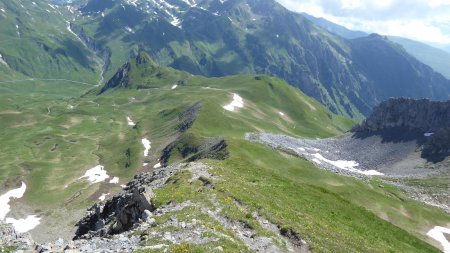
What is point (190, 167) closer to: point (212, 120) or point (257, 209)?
point (257, 209)

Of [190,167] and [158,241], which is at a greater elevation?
[158,241]

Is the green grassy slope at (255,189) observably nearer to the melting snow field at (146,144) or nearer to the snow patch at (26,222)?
the melting snow field at (146,144)

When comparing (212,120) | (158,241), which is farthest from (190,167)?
(212,120)

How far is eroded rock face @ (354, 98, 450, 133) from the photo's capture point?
169 meters

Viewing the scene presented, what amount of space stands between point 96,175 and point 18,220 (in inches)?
1587

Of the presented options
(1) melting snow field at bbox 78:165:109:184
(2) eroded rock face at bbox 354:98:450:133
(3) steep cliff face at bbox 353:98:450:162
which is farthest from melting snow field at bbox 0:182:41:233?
(2) eroded rock face at bbox 354:98:450:133

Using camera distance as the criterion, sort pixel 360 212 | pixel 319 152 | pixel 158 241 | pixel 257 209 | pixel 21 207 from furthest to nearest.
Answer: pixel 319 152 → pixel 21 207 → pixel 360 212 → pixel 257 209 → pixel 158 241

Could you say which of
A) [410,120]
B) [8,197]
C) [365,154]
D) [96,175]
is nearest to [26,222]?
[8,197]

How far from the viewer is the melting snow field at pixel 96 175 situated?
14750 cm

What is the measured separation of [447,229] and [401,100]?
110300 millimetres

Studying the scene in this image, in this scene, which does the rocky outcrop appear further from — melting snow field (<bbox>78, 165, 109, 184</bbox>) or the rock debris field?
melting snow field (<bbox>78, 165, 109, 184</bbox>)

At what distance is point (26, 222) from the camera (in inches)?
4432

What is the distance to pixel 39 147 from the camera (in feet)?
645

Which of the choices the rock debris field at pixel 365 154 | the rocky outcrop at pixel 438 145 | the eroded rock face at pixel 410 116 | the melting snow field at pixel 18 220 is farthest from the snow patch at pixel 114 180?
the rocky outcrop at pixel 438 145
